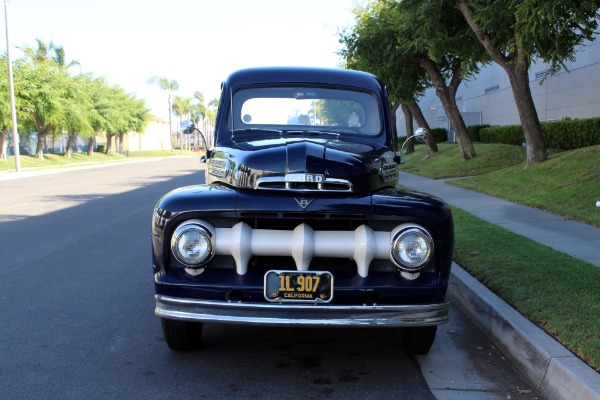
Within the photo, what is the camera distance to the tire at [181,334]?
4578 mm

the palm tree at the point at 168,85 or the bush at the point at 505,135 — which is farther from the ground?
the palm tree at the point at 168,85

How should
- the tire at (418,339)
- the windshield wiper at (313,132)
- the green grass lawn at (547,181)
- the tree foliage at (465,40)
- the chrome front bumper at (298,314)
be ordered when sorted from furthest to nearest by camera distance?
1. the tree foliage at (465,40)
2. the green grass lawn at (547,181)
3. the windshield wiper at (313,132)
4. the tire at (418,339)
5. the chrome front bumper at (298,314)

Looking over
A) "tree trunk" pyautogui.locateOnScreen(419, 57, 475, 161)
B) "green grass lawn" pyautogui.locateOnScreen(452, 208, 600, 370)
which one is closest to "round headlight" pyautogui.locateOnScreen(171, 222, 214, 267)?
"green grass lawn" pyautogui.locateOnScreen(452, 208, 600, 370)

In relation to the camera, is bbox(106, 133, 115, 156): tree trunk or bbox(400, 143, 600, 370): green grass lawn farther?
bbox(106, 133, 115, 156): tree trunk

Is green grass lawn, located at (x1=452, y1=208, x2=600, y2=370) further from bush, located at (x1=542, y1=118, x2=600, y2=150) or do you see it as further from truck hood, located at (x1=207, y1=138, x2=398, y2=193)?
bush, located at (x1=542, y1=118, x2=600, y2=150)

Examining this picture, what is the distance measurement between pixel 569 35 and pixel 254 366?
14106 millimetres

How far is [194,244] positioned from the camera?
13.4 feet

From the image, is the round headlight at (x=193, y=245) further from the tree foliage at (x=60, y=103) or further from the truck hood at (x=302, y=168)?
the tree foliage at (x=60, y=103)

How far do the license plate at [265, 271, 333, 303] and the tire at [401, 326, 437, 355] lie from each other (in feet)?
3.50

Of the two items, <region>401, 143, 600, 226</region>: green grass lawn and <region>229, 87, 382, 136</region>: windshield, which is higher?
<region>229, 87, 382, 136</region>: windshield

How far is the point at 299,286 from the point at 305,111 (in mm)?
2545

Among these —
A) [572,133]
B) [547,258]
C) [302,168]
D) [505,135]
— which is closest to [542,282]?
[547,258]

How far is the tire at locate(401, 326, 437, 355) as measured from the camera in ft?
15.4

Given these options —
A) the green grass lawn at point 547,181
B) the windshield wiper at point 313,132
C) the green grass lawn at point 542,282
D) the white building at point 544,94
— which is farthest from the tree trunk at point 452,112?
the windshield wiper at point 313,132
